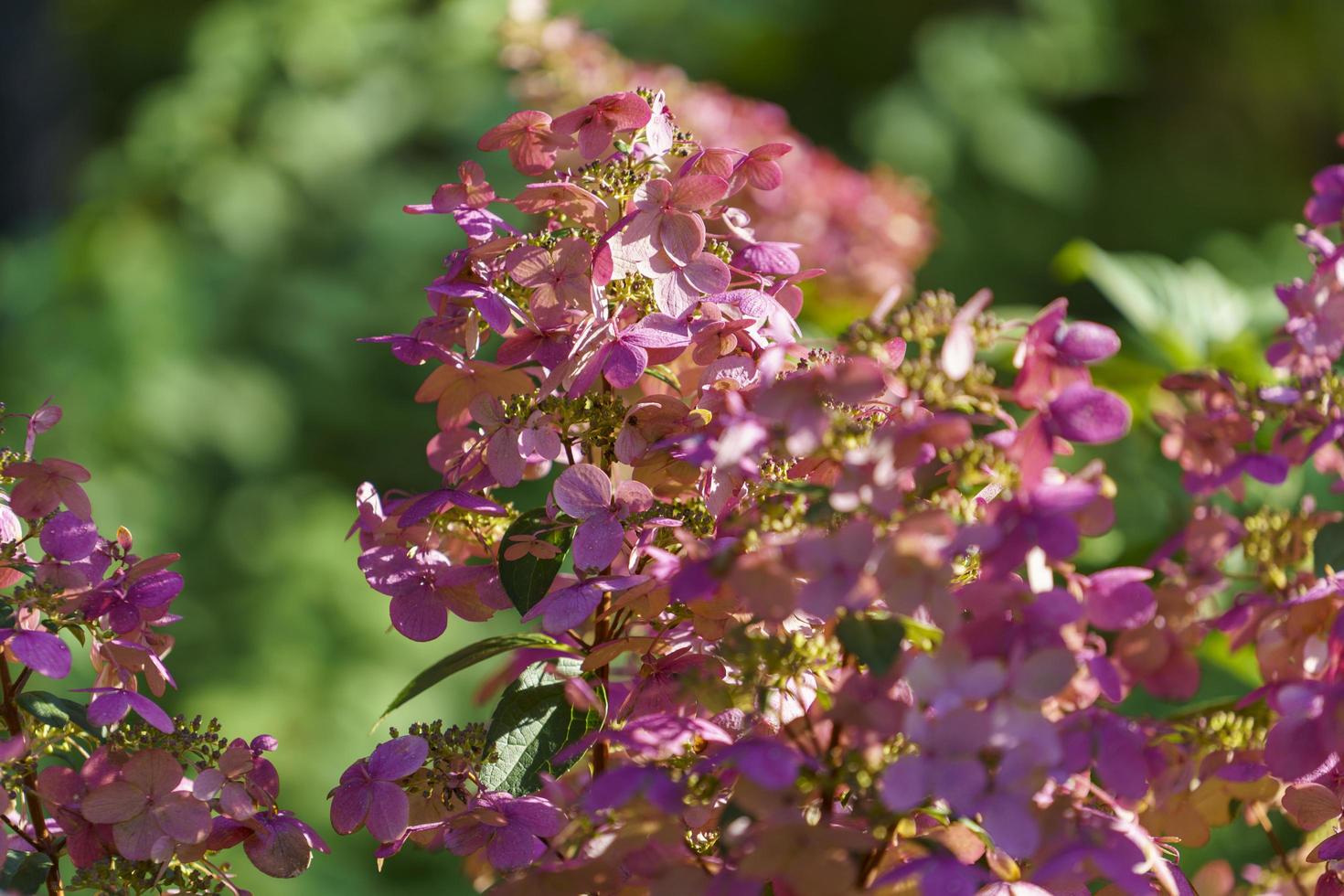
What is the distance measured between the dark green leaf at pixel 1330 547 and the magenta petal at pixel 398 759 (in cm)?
31

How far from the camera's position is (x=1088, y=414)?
0.33 metres

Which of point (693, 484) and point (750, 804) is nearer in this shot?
point (750, 804)

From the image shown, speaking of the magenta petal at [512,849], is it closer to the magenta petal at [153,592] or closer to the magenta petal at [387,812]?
the magenta petal at [387,812]

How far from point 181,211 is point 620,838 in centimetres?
226

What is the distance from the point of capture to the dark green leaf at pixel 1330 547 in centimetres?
44

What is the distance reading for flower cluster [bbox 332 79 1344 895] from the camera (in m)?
0.31

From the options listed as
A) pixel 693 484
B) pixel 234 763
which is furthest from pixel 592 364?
pixel 234 763

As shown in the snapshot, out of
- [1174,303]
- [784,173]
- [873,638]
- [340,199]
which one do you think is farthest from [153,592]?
[340,199]

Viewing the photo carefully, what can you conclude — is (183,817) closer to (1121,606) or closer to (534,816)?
(534,816)

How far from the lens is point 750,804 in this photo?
0.32 m

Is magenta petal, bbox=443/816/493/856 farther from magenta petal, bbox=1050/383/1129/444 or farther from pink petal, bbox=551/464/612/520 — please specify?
magenta petal, bbox=1050/383/1129/444

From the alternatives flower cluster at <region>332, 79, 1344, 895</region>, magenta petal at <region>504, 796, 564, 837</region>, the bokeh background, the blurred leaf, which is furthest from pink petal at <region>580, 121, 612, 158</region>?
the bokeh background

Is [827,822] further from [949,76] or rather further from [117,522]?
[949,76]

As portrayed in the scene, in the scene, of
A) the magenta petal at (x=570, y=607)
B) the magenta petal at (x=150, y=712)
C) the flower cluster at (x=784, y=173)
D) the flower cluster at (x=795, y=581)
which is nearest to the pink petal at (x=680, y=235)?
the flower cluster at (x=795, y=581)
